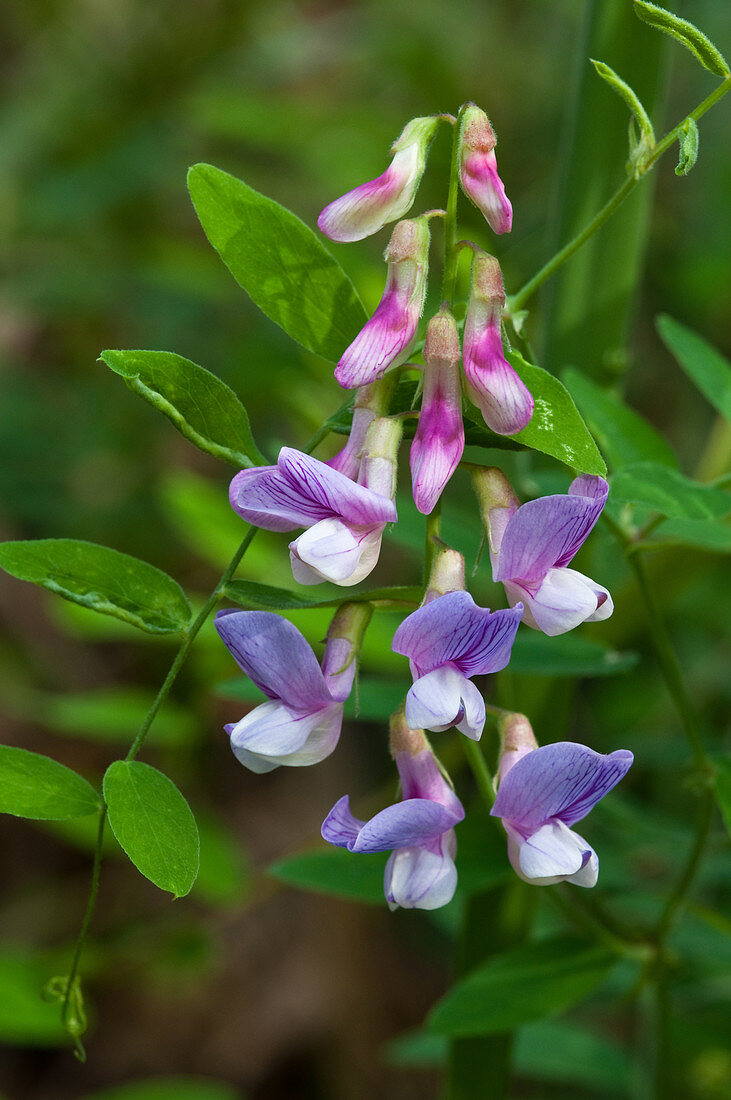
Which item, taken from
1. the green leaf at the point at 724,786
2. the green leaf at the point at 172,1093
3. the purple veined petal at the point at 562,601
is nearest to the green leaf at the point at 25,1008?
the green leaf at the point at 172,1093

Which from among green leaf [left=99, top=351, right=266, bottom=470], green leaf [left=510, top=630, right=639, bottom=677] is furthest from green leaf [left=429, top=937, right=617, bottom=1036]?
green leaf [left=99, top=351, right=266, bottom=470]

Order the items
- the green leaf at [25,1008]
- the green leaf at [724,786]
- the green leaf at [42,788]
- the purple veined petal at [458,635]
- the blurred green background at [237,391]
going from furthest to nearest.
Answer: the blurred green background at [237,391] < the green leaf at [25,1008] < the green leaf at [724,786] < the green leaf at [42,788] < the purple veined petal at [458,635]

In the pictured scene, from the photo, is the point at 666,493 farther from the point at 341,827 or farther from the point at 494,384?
the point at 341,827

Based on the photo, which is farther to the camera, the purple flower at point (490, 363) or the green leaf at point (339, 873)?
the green leaf at point (339, 873)

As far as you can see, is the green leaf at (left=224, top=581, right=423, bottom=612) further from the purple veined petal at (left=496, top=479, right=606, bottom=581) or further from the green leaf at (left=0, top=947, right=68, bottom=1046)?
the green leaf at (left=0, top=947, right=68, bottom=1046)

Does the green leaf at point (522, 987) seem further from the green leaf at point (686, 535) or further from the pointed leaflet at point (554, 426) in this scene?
the pointed leaflet at point (554, 426)

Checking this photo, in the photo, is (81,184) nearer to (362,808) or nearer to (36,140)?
(36,140)

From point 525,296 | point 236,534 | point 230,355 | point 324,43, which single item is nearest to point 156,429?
point 230,355

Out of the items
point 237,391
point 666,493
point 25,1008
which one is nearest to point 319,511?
point 666,493
